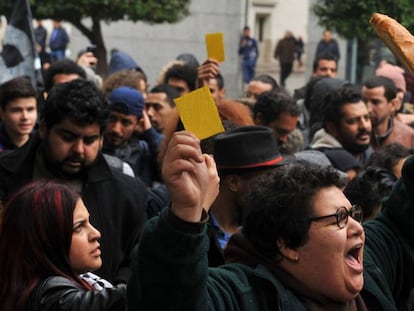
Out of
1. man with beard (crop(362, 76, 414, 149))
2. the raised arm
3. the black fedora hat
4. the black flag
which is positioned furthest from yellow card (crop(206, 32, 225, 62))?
the black flag

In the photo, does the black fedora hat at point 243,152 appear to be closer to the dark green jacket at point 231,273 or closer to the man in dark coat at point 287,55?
the dark green jacket at point 231,273

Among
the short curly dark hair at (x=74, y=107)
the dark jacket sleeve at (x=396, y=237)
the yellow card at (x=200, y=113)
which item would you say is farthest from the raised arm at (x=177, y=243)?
the short curly dark hair at (x=74, y=107)

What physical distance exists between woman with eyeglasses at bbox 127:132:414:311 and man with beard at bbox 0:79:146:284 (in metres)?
1.55

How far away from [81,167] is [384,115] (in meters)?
3.81

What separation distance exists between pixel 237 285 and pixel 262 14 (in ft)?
107

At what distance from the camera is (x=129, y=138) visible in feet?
23.6

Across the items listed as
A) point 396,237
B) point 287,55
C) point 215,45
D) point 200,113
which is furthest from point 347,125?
point 287,55

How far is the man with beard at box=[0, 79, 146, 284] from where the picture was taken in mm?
5102

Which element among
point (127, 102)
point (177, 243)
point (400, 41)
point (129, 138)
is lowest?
point (129, 138)

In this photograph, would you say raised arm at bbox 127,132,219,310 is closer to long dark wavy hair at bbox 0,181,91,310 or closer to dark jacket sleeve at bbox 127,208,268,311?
dark jacket sleeve at bbox 127,208,268,311

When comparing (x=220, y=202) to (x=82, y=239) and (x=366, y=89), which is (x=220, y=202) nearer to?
(x=82, y=239)

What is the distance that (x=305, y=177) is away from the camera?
3549mm

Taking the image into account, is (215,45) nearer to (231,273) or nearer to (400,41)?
(400,41)

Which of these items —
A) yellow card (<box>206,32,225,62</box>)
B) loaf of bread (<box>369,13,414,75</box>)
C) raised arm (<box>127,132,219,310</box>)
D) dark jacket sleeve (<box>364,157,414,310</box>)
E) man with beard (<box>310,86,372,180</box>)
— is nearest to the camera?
raised arm (<box>127,132,219,310</box>)
